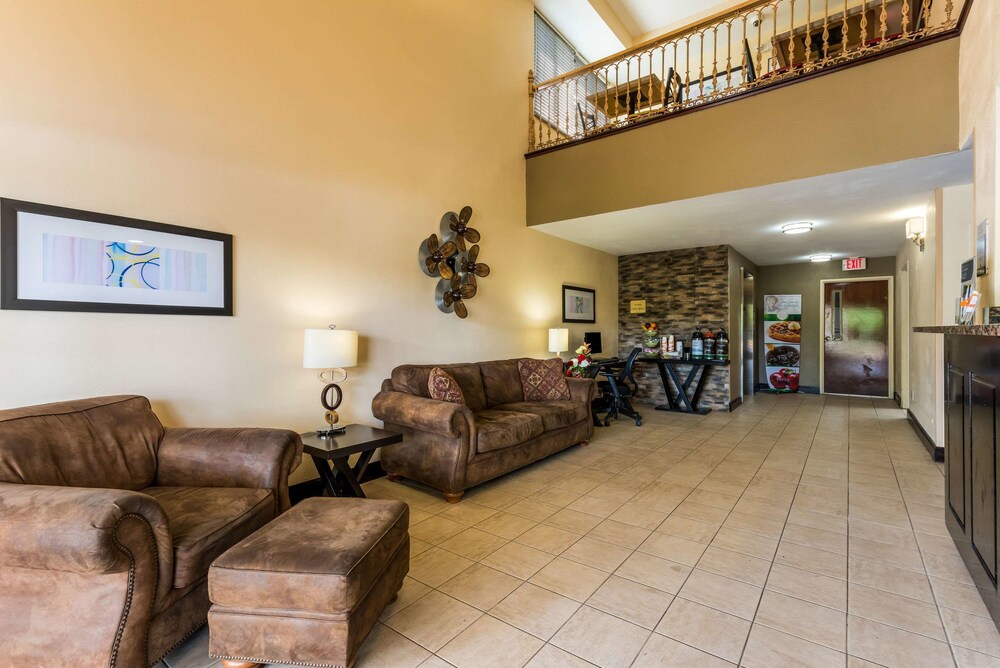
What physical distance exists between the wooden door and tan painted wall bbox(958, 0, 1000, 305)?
5.49m

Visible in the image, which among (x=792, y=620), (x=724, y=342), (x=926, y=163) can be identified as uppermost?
(x=926, y=163)

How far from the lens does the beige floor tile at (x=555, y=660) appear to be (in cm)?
156

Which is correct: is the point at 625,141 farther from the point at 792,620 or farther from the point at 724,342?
the point at 792,620

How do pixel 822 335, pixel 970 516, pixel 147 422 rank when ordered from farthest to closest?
pixel 822 335, pixel 147 422, pixel 970 516

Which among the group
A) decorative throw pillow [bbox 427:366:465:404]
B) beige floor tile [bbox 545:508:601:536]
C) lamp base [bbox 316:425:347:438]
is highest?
decorative throw pillow [bbox 427:366:465:404]

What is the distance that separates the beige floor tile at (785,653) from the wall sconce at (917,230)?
4.75m

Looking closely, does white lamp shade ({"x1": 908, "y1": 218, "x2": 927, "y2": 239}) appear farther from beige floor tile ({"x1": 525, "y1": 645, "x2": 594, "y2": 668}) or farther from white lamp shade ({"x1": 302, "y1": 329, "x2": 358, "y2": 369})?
white lamp shade ({"x1": 302, "y1": 329, "x2": 358, "y2": 369})

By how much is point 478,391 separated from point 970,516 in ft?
10.3

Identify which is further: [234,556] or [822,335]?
[822,335]

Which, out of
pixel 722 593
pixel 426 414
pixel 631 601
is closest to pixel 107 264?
pixel 426 414

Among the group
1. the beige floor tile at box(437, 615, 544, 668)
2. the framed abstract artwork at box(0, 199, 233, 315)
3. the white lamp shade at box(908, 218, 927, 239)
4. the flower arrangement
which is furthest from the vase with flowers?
the framed abstract artwork at box(0, 199, 233, 315)

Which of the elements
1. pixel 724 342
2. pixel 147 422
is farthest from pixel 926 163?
pixel 147 422

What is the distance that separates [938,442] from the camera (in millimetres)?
3906

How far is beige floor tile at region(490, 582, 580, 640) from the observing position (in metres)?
1.77
